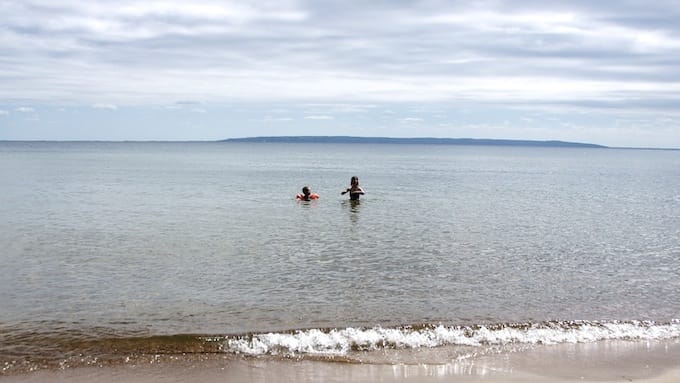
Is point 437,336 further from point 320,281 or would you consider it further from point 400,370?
point 320,281

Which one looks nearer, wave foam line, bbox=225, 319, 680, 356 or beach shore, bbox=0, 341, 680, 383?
beach shore, bbox=0, 341, 680, 383

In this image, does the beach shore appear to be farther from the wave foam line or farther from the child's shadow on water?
the child's shadow on water

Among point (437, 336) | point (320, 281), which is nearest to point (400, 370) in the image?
point (437, 336)

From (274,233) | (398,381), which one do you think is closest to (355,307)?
(398,381)

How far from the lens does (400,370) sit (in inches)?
417

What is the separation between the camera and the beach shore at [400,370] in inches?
400

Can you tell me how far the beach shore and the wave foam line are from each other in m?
0.68

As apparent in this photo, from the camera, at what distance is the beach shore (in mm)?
10156

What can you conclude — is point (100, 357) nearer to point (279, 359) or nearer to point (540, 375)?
point (279, 359)

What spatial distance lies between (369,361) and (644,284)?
1028 centimetres

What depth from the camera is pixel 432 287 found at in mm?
16703

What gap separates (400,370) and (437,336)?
219 centimetres

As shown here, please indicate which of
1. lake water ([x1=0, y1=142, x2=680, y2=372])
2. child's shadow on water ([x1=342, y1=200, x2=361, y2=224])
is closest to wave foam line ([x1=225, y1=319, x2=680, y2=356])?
lake water ([x1=0, y1=142, x2=680, y2=372])

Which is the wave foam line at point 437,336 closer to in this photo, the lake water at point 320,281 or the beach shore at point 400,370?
the lake water at point 320,281
